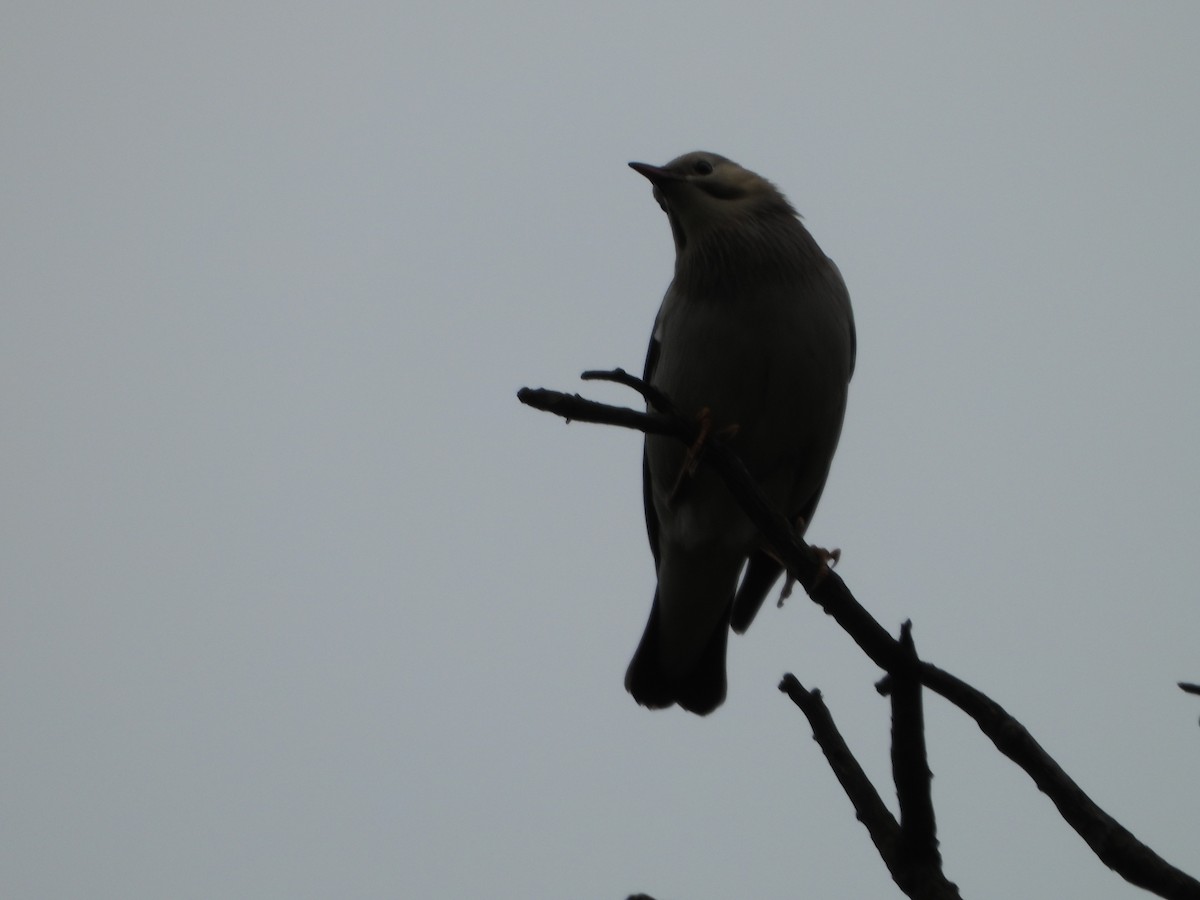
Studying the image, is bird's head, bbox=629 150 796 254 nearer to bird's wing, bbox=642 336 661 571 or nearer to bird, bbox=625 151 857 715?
bird, bbox=625 151 857 715

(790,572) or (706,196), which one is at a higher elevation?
(706,196)

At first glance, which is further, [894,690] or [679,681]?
[679,681]

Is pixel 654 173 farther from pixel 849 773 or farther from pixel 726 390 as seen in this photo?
pixel 849 773

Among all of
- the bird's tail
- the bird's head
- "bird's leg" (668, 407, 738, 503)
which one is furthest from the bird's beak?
the bird's tail

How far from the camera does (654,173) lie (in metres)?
5.52

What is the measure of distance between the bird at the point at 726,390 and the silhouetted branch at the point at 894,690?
2.23ft

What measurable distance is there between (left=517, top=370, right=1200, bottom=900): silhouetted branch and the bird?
2.23 feet

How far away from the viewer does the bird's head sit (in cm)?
544

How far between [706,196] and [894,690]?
10.5 ft

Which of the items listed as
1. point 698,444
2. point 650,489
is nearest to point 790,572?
point 698,444

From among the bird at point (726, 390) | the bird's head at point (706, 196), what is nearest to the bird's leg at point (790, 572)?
the bird at point (726, 390)

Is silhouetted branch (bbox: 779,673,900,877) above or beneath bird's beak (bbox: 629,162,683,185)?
beneath

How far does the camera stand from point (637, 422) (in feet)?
11.7

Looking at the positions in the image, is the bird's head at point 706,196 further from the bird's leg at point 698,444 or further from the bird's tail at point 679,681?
the bird's tail at point 679,681
